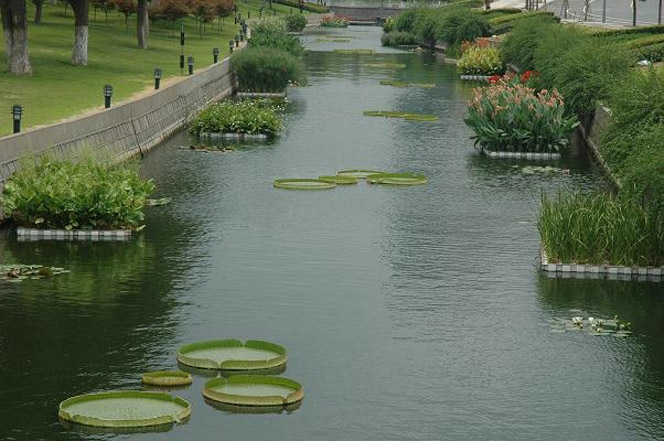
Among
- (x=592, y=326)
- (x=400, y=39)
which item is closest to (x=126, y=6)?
(x=400, y=39)

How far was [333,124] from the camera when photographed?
52812 mm

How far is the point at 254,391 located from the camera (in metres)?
19.8

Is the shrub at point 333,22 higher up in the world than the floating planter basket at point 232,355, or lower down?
higher up

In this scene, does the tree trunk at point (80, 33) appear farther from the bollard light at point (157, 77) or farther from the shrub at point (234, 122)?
the shrub at point (234, 122)

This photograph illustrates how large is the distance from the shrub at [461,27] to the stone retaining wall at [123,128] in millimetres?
36470

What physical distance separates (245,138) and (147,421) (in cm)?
2963

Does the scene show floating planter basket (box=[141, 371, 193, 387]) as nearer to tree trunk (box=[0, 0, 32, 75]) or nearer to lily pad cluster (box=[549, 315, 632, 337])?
lily pad cluster (box=[549, 315, 632, 337])

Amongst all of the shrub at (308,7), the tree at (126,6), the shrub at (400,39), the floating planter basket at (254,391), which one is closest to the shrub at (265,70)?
the tree at (126,6)

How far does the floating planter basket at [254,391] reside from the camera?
1938 cm

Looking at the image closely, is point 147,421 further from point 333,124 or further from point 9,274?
point 333,124

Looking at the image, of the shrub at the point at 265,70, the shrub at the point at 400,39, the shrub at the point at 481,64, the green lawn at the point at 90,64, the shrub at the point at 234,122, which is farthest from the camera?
the shrub at the point at 400,39

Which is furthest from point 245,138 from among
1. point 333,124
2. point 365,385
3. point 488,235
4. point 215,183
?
point 365,385

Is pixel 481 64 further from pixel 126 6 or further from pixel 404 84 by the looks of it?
pixel 126 6

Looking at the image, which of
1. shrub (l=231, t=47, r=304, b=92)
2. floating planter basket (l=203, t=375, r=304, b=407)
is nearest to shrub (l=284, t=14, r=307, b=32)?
shrub (l=231, t=47, r=304, b=92)
